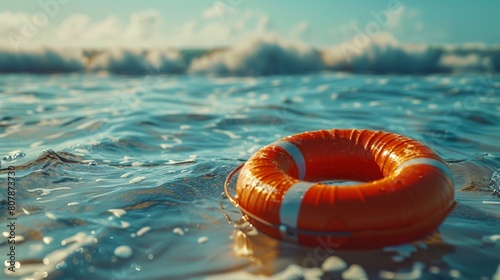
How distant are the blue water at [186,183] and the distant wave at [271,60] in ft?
33.0

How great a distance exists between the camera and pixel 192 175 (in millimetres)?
5516

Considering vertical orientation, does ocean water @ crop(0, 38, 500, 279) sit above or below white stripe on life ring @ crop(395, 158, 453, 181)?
below

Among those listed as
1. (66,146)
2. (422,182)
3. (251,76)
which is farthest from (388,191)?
(251,76)

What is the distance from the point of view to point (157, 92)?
13.2m

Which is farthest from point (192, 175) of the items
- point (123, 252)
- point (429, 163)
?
point (429, 163)

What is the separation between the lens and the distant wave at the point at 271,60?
2161cm

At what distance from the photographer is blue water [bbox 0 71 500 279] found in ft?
11.6

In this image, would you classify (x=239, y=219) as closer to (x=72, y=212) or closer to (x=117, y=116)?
(x=72, y=212)

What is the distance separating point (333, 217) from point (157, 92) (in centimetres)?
A: 1046

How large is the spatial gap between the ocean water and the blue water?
0.6 inches

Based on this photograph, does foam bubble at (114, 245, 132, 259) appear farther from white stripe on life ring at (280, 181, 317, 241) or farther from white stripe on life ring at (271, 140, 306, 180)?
white stripe on life ring at (271, 140, 306, 180)

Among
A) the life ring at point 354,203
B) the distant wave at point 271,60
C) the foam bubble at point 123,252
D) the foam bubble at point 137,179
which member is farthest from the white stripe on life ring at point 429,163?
the distant wave at point 271,60

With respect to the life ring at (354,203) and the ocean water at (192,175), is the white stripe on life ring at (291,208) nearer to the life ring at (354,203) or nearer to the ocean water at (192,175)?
the life ring at (354,203)

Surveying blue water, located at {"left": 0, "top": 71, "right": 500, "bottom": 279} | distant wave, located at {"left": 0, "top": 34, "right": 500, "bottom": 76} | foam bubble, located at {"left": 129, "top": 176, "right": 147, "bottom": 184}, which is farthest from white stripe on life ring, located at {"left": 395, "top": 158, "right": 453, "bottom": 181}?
distant wave, located at {"left": 0, "top": 34, "right": 500, "bottom": 76}
